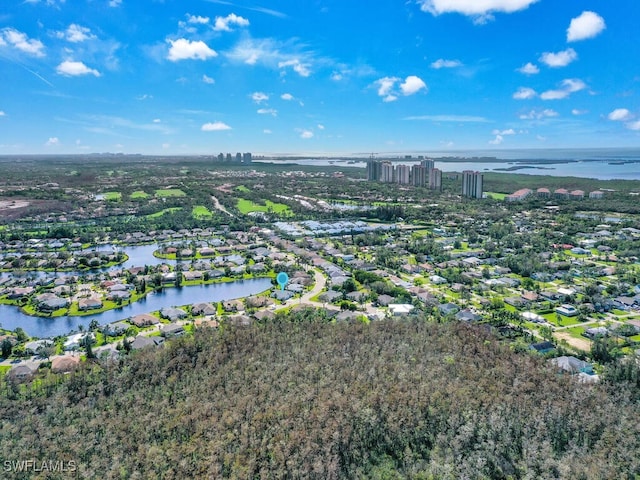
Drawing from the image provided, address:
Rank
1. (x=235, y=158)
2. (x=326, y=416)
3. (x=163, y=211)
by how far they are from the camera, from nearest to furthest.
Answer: (x=326, y=416) < (x=163, y=211) < (x=235, y=158)

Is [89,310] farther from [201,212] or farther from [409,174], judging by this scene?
[409,174]

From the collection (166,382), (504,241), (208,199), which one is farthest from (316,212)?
(166,382)

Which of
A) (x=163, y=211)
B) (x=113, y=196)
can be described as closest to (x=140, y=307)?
(x=163, y=211)

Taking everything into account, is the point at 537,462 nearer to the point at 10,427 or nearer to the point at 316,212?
the point at 10,427

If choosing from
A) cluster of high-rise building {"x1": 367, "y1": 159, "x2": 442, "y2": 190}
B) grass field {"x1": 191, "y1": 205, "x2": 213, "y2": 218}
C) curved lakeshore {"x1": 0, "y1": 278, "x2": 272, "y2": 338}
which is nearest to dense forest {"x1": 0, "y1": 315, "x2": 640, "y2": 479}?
curved lakeshore {"x1": 0, "y1": 278, "x2": 272, "y2": 338}

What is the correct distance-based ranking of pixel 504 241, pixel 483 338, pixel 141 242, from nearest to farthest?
pixel 483 338 < pixel 504 241 < pixel 141 242

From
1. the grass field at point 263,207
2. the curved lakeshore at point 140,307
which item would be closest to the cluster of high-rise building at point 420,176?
the grass field at point 263,207

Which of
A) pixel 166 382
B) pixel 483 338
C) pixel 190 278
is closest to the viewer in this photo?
pixel 166 382
